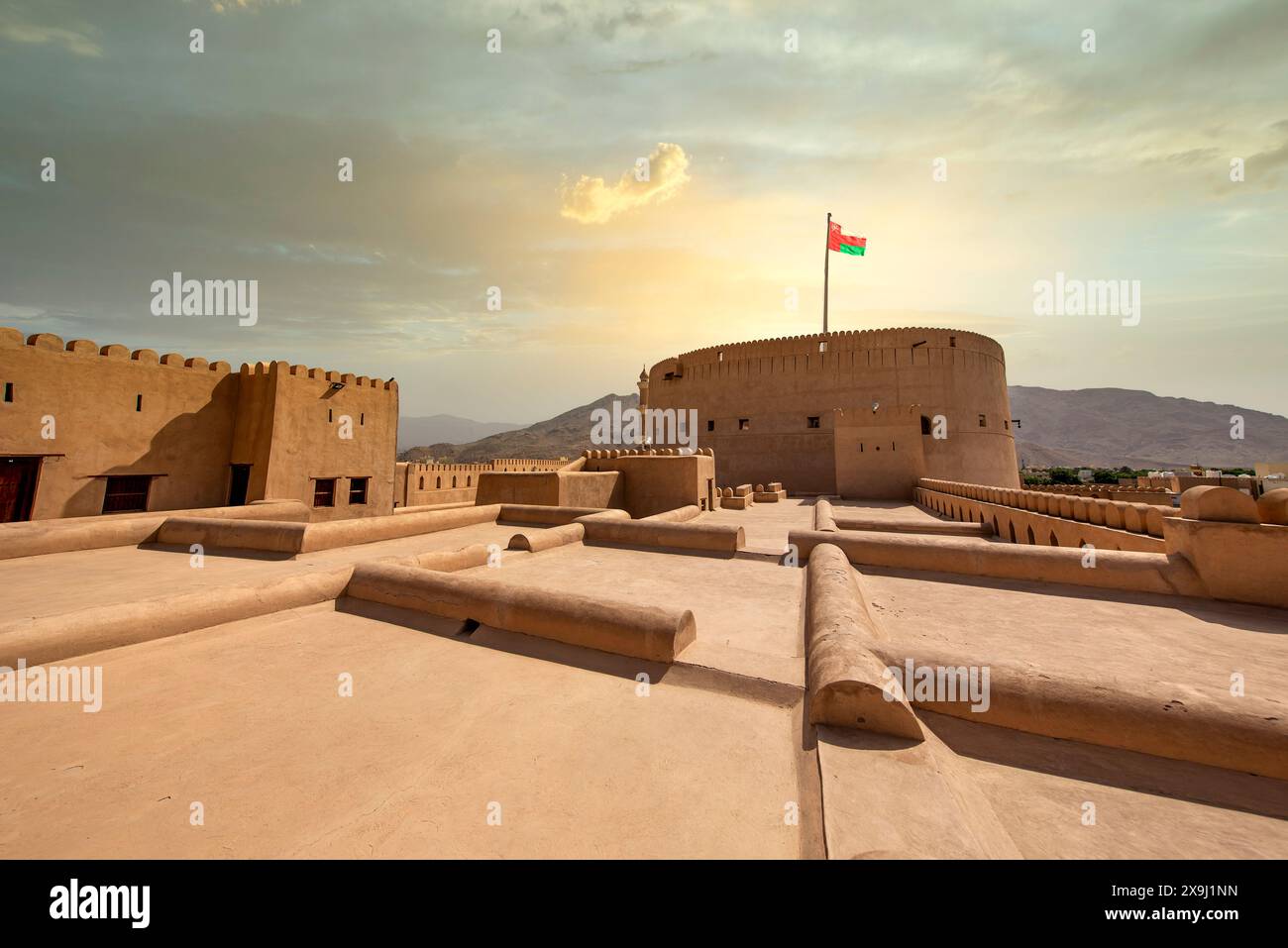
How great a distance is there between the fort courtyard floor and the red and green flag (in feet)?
103

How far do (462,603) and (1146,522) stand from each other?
9.89 metres

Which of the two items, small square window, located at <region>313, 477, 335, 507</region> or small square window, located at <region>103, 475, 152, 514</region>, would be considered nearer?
small square window, located at <region>103, 475, 152, 514</region>

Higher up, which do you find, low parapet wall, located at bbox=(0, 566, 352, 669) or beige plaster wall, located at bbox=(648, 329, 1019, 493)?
beige plaster wall, located at bbox=(648, 329, 1019, 493)

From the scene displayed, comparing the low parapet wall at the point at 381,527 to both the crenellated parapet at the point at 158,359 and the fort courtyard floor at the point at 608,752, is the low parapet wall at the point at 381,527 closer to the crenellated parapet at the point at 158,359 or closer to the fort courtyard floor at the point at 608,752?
the fort courtyard floor at the point at 608,752

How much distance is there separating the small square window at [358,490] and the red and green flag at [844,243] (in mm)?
29435

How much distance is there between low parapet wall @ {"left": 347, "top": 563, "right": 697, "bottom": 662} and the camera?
409 cm

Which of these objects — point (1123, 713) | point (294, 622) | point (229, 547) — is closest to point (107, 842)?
point (294, 622)

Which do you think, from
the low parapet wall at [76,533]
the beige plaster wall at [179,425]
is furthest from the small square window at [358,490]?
the low parapet wall at [76,533]

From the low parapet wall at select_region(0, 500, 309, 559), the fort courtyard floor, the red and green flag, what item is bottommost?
the fort courtyard floor

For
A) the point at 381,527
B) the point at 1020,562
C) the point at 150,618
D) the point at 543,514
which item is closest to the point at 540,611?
the point at 150,618

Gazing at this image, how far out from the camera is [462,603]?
16.3 feet

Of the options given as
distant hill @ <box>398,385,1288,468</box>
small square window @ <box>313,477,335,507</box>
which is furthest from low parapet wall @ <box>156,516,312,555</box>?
distant hill @ <box>398,385,1288,468</box>

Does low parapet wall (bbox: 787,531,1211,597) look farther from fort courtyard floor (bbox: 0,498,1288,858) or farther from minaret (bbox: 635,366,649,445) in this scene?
minaret (bbox: 635,366,649,445)

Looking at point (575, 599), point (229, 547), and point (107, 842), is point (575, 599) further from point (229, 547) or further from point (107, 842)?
point (229, 547)
